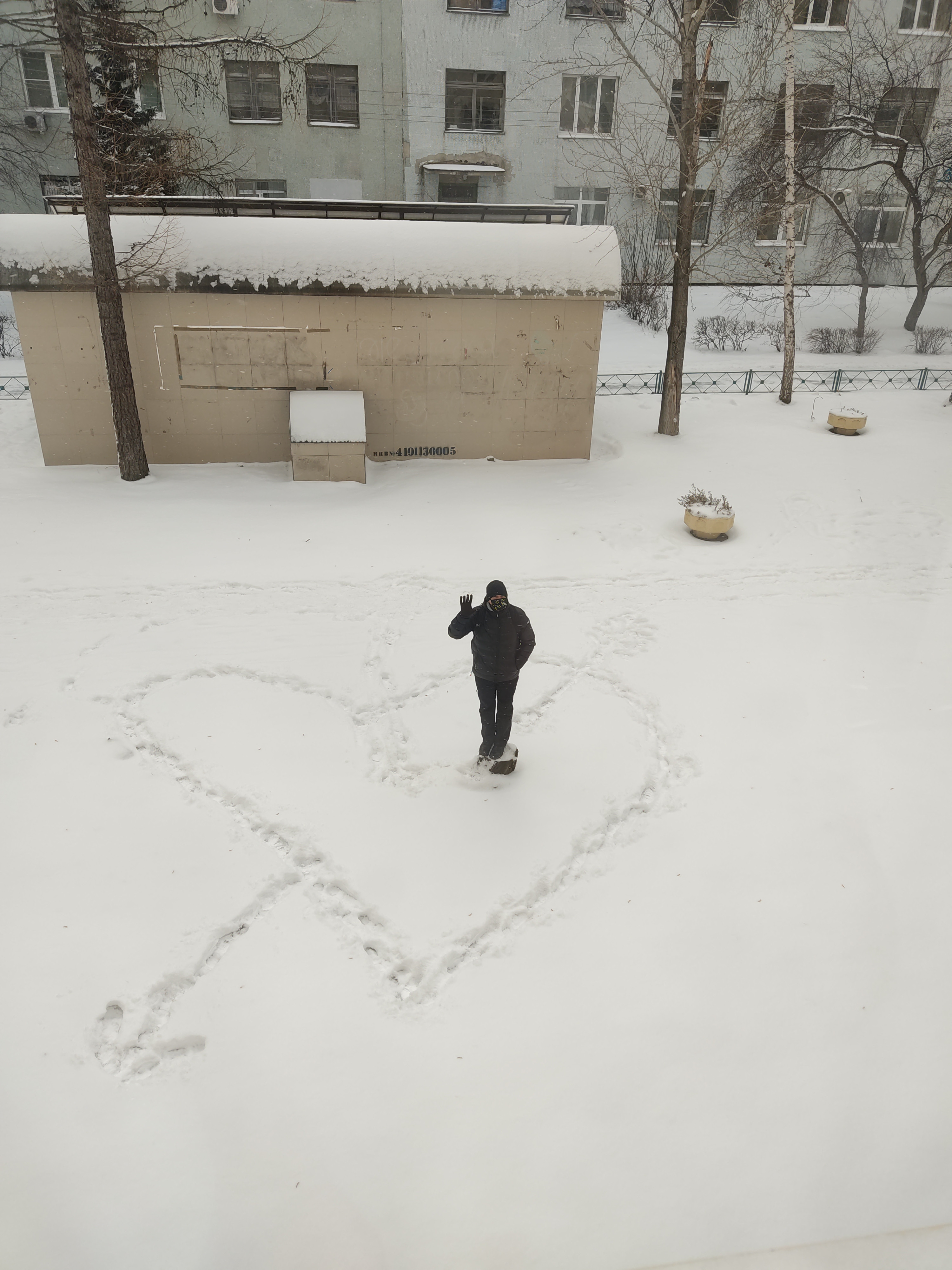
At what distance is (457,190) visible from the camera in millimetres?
A: 27516

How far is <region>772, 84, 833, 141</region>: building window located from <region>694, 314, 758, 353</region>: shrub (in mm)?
4839

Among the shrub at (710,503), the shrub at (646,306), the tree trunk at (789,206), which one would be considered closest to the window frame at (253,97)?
the shrub at (646,306)

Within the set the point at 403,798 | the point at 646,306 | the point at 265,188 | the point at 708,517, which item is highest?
the point at 265,188

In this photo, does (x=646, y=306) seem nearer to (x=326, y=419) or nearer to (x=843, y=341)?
(x=843, y=341)

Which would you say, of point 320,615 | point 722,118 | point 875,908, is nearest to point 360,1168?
point 875,908

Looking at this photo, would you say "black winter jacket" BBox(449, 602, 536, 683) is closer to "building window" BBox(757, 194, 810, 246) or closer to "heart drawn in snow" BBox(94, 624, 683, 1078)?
"heart drawn in snow" BBox(94, 624, 683, 1078)

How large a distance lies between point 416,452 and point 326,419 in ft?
6.03

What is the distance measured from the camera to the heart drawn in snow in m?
5.12

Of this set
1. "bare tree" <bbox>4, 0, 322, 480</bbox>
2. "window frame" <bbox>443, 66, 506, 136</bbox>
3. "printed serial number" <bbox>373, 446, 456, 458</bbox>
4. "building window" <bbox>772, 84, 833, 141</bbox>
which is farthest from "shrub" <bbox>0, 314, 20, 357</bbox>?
"building window" <bbox>772, 84, 833, 141</bbox>

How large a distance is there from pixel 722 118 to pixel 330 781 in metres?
24.7

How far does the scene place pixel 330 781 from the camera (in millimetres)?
6559

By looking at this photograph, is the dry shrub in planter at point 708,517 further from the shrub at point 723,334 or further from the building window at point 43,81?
the building window at point 43,81

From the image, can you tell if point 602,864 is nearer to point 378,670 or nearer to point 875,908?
point 875,908

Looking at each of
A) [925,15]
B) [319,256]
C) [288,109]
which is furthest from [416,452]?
[925,15]
